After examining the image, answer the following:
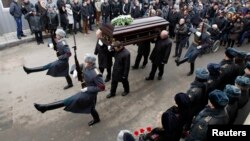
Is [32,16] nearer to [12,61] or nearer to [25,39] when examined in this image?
[25,39]

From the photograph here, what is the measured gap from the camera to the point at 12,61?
25.1 feet

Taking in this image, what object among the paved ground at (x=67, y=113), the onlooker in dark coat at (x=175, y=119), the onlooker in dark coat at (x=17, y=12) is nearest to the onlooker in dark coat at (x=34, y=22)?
the onlooker in dark coat at (x=17, y=12)

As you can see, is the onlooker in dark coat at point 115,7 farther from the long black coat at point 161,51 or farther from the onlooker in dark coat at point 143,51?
the long black coat at point 161,51

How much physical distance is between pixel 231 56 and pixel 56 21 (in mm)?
6413

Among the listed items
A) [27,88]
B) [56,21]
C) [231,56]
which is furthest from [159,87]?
[56,21]

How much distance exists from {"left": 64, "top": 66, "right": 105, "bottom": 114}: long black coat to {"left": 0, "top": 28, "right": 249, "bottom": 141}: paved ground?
57 cm

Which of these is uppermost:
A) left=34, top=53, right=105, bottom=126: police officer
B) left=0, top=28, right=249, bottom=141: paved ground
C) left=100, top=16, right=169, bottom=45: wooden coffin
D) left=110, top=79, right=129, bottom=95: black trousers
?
left=100, top=16, right=169, bottom=45: wooden coffin

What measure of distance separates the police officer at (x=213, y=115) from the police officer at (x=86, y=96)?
6.23 ft

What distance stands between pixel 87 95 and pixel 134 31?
6.70 ft

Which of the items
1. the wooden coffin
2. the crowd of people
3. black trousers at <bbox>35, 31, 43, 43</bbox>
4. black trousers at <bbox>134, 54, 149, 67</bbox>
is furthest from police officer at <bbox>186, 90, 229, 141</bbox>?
black trousers at <bbox>35, 31, 43, 43</bbox>

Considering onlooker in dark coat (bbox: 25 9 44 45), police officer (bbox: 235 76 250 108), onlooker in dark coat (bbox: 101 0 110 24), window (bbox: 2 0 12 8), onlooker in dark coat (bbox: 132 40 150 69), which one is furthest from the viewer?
onlooker in dark coat (bbox: 101 0 110 24)

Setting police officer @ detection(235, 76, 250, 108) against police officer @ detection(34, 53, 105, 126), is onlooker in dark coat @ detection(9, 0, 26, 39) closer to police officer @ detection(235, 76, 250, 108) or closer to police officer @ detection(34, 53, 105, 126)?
police officer @ detection(34, 53, 105, 126)

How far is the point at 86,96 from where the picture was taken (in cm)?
438

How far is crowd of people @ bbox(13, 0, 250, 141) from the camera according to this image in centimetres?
323
